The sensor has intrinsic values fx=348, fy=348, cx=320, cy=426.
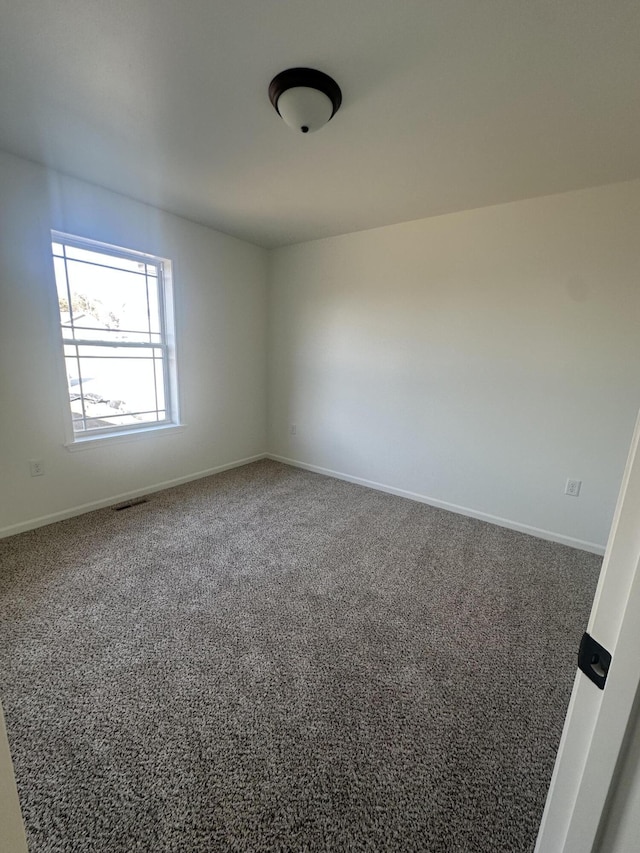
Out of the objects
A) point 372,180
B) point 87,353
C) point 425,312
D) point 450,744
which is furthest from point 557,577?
point 87,353

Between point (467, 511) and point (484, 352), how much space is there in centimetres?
136

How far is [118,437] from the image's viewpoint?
297 cm

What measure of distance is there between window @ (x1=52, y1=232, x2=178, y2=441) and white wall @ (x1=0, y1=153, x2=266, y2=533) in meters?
0.13

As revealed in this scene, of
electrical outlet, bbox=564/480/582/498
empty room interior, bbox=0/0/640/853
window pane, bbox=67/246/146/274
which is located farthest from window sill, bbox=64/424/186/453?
electrical outlet, bbox=564/480/582/498

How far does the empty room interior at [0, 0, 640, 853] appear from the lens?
3.66 ft

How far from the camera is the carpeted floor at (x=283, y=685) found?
3.46 ft

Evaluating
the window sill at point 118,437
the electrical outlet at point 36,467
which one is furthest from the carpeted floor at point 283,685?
the window sill at point 118,437

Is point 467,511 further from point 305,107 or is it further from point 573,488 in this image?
point 305,107

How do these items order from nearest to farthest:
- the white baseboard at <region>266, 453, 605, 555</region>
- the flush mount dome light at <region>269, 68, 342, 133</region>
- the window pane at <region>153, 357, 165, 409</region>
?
the flush mount dome light at <region>269, 68, 342, 133</region>, the white baseboard at <region>266, 453, 605, 555</region>, the window pane at <region>153, 357, 165, 409</region>

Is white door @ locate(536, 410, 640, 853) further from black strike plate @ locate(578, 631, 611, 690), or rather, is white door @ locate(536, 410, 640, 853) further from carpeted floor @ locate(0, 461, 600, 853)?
carpeted floor @ locate(0, 461, 600, 853)

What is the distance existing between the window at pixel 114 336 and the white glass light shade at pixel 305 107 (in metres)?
1.92

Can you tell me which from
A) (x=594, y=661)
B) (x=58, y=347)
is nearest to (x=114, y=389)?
(x=58, y=347)

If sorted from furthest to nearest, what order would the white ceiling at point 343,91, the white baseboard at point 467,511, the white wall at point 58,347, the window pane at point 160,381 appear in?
1. the window pane at point 160,381
2. the white baseboard at point 467,511
3. the white wall at point 58,347
4. the white ceiling at point 343,91

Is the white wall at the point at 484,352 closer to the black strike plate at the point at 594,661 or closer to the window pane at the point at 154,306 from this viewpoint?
the window pane at the point at 154,306
